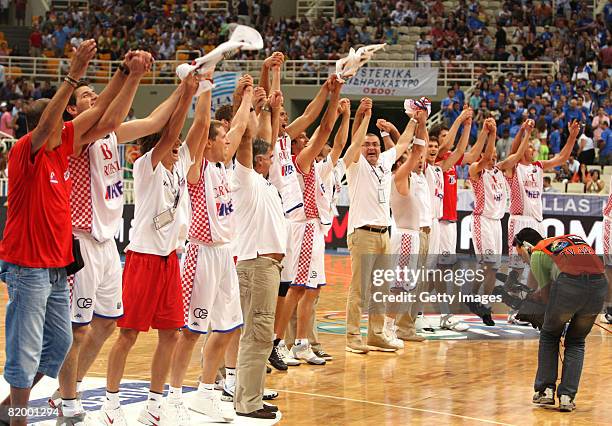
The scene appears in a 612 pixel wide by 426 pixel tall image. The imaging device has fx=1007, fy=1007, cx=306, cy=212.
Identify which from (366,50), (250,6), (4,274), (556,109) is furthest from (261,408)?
(250,6)

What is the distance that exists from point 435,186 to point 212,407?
5.73 metres

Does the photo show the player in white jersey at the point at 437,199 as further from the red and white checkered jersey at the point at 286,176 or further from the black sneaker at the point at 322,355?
the red and white checkered jersey at the point at 286,176

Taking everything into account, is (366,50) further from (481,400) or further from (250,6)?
(250,6)

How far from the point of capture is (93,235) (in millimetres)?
6828

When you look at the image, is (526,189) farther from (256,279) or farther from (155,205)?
(155,205)

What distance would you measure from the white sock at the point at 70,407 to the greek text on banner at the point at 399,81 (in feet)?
73.2

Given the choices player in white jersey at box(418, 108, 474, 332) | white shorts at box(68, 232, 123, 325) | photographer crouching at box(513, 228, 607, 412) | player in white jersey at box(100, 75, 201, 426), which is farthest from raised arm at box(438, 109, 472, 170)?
white shorts at box(68, 232, 123, 325)

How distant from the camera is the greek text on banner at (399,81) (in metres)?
28.5

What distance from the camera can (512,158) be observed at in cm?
1370

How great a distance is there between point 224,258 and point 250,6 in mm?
28121

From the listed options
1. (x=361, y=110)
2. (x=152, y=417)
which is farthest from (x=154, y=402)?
(x=361, y=110)

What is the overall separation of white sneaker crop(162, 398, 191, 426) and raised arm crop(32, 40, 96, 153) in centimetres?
240

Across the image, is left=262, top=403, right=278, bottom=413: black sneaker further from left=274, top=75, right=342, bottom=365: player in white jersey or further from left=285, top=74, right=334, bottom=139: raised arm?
left=285, top=74, right=334, bottom=139: raised arm

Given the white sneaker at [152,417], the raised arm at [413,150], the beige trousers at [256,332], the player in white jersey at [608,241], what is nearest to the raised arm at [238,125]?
the beige trousers at [256,332]
